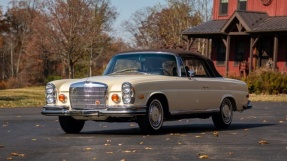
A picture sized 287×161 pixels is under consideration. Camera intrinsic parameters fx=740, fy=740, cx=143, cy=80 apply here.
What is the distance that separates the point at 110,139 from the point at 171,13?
2128 inches

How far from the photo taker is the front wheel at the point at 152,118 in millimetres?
A: 13492

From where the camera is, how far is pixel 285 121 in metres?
18.4

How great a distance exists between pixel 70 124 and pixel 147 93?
6.07 ft

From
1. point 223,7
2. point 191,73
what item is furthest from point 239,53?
point 191,73

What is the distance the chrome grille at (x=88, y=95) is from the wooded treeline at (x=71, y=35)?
1264 inches

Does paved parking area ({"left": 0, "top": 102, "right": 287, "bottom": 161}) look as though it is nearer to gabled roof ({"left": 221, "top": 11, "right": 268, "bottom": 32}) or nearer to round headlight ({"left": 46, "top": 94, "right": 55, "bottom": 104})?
round headlight ({"left": 46, "top": 94, "right": 55, "bottom": 104})

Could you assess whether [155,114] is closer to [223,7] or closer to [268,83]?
[268,83]

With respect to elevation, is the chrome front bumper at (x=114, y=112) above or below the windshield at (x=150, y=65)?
below

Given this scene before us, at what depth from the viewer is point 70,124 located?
47.4 feet

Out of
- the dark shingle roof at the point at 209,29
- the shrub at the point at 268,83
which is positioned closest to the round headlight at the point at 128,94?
the shrub at the point at 268,83

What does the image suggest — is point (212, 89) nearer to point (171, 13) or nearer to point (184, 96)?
point (184, 96)

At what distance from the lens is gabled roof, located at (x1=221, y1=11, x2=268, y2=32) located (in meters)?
41.8

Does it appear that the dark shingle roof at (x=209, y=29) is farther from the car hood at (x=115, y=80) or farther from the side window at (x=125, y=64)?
→ the car hood at (x=115, y=80)

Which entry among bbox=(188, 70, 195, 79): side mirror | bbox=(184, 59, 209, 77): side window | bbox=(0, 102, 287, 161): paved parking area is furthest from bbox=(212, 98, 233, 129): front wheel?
bbox=(188, 70, 195, 79): side mirror
